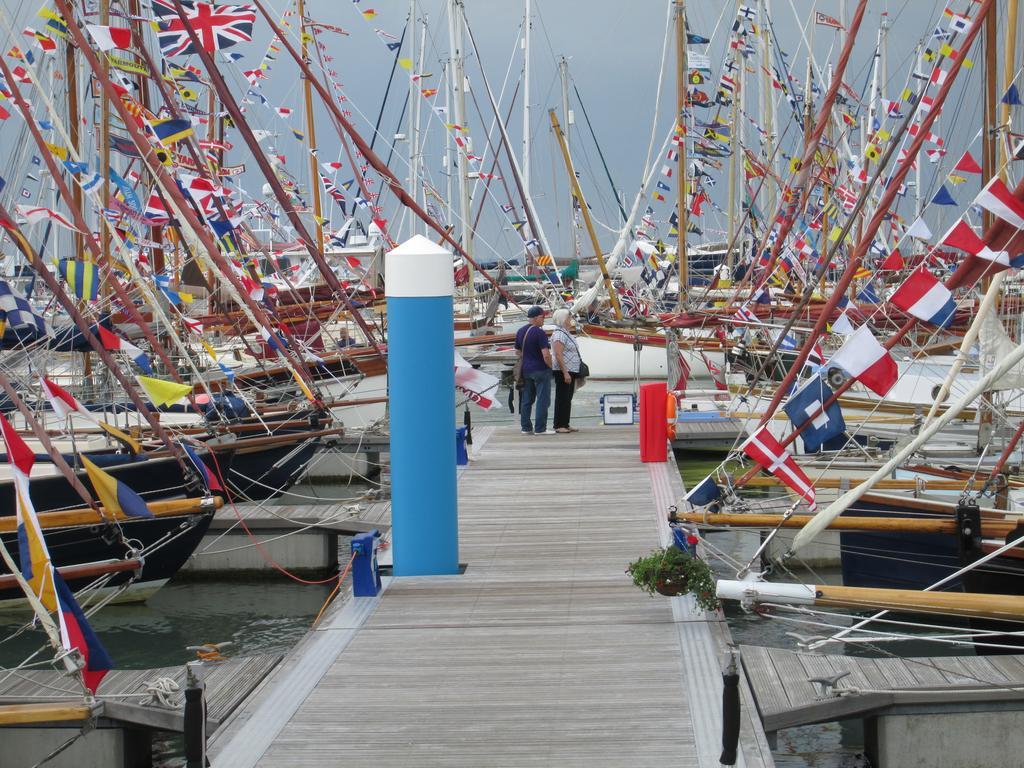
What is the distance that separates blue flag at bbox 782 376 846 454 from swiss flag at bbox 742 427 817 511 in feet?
1.16

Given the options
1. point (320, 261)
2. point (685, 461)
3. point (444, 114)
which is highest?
point (444, 114)

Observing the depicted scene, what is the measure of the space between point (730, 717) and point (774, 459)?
3450 millimetres

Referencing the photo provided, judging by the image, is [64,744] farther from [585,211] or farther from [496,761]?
[585,211]

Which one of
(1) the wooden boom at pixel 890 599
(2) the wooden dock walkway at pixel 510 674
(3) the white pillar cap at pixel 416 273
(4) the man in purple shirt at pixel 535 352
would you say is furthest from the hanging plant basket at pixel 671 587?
(4) the man in purple shirt at pixel 535 352

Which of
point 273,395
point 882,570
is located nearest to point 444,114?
point 273,395

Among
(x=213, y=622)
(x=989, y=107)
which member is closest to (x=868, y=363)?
(x=989, y=107)

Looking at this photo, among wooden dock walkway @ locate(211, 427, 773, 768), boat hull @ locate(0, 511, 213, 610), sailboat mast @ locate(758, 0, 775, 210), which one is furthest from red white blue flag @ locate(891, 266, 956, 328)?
sailboat mast @ locate(758, 0, 775, 210)

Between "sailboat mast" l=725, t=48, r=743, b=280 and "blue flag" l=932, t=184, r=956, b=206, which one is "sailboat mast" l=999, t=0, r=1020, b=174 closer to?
"blue flag" l=932, t=184, r=956, b=206

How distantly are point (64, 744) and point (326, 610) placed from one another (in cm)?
278

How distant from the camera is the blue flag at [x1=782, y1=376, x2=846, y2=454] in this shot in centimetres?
1046

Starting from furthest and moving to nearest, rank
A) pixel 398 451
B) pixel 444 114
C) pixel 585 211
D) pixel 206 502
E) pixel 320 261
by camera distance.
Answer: pixel 444 114 < pixel 585 211 < pixel 320 261 < pixel 206 502 < pixel 398 451

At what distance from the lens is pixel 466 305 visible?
46.2m

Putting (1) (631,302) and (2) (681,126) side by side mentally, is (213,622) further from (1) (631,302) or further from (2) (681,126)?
(1) (631,302)

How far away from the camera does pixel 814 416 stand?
34.3ft
